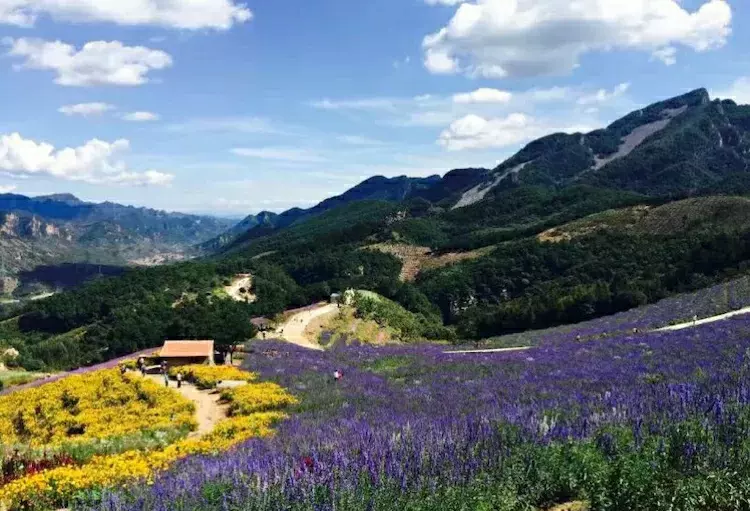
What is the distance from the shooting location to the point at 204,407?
2480 cm

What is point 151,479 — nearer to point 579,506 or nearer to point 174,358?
point 579,506

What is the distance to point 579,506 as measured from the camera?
706cm

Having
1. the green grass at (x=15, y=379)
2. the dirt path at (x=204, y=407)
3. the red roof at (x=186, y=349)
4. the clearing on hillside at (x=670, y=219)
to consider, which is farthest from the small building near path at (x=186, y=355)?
the clearing on hillside at (x=670, y=219)

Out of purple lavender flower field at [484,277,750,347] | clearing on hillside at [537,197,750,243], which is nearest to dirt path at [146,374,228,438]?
purple lavender flower field at [484,277,750,347]

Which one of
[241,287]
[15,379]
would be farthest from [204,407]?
[241,287]

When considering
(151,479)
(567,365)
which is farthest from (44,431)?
(567,365)

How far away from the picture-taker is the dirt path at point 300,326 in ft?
208

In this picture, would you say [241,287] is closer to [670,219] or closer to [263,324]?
[263,324]

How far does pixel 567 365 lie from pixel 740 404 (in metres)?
13.0

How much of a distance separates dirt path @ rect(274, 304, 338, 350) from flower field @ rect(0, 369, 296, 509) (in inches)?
1223

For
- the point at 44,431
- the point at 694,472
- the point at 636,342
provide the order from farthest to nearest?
the point at 636,342 → the point at 44,431 → the point at 694,472

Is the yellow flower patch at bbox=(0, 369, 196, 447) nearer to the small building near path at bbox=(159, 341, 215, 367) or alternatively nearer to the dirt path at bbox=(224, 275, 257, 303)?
the small building near path at bbox=(159, 341, 215, 367)

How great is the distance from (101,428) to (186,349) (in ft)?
53.2

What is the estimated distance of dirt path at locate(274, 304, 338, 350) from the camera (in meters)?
63.3
